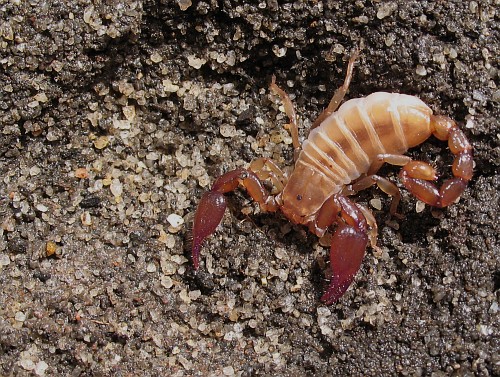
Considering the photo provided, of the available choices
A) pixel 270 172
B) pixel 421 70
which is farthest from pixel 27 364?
pixel 421 70

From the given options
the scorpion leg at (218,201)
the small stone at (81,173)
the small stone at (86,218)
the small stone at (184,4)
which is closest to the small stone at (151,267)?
the scorpion leg at (218,201)

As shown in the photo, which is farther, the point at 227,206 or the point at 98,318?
the point at 227,206

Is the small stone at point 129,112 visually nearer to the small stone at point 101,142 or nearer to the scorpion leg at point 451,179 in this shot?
the small stone at point 101,142

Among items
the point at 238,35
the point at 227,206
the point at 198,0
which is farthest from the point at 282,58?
the point at 227,206

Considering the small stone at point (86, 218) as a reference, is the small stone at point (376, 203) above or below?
above

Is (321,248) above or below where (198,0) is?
below

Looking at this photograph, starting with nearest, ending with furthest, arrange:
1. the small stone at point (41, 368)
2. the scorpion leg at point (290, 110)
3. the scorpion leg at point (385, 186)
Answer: the small stone at point (41, 368) → the scorpion leg at point (385, 186) → the scorpion leg at point (290, 110)

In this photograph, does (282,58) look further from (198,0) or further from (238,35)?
(198,0)

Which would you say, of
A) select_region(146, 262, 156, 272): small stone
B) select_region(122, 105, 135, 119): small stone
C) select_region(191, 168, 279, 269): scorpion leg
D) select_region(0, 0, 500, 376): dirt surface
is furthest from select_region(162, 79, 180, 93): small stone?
select_region(146, 262, 156, 272): small stone
